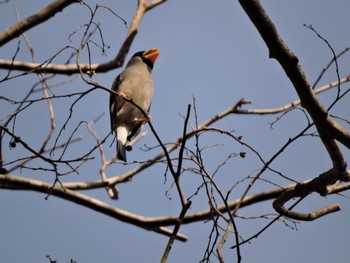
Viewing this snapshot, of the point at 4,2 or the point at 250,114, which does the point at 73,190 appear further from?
the point at 250,114

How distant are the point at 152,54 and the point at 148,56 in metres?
0.08

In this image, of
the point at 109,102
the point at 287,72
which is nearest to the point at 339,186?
the point at 287,72

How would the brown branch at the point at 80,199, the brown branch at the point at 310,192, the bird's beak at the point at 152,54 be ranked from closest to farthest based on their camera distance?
the brown branch at the point at 310,192 → the brown branch at the point at 80,199 → the bird's beak at the point at 152,54

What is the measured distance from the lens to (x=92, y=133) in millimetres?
4918

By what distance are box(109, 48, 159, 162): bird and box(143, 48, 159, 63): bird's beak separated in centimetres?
102

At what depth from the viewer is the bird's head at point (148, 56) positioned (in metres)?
5.97

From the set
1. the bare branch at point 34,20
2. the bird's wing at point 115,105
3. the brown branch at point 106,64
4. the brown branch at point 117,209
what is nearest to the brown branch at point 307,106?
the brown branch at point 117,209

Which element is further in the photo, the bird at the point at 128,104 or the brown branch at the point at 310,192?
the bird at the point at 128,104

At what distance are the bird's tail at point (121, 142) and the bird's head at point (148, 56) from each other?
1740 millimetres

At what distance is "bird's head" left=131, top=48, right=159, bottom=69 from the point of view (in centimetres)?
597

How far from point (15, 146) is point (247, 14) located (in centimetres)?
142

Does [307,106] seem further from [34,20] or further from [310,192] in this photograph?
[34,20]

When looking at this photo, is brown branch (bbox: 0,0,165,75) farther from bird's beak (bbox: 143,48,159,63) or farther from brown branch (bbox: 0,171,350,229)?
bird's beak (bbox: 143,48,159,63)

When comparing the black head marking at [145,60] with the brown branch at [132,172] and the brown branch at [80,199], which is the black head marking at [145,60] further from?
the brown branch at [80,199]
